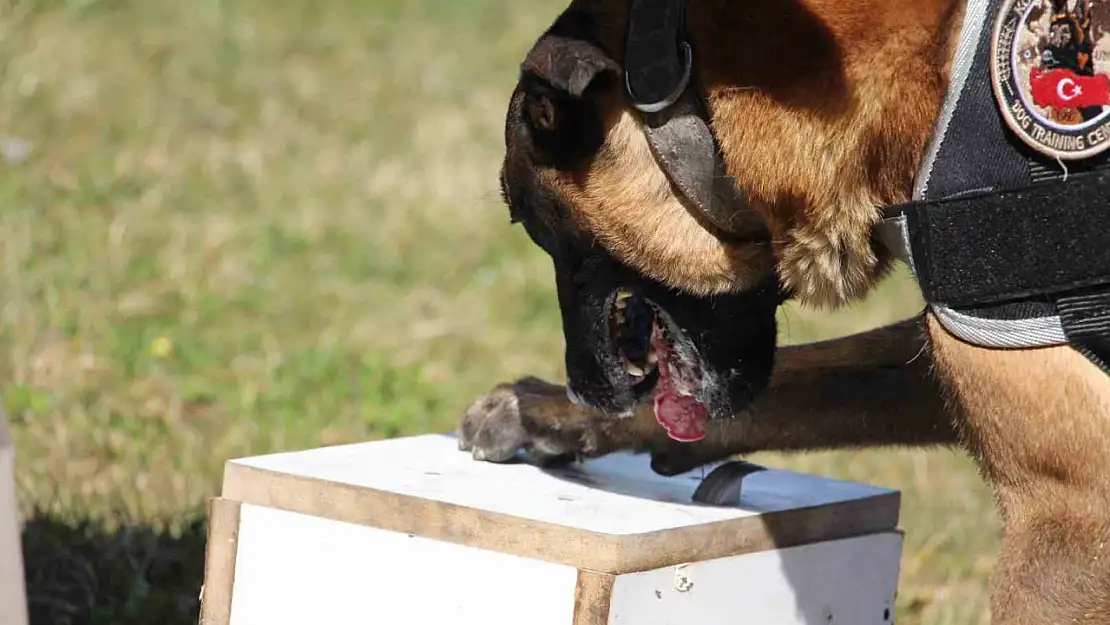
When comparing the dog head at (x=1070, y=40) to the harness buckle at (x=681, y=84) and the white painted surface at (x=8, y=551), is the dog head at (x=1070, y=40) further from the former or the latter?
the white painted surface at (x=8, y=551)

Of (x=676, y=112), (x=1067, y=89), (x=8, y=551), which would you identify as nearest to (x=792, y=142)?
(x=676, y=112)

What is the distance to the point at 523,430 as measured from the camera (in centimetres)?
269

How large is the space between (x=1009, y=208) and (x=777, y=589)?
78cm

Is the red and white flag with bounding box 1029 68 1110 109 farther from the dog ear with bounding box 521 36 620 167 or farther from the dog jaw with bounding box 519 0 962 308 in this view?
the dog ear with bounding box 521 36 620 167

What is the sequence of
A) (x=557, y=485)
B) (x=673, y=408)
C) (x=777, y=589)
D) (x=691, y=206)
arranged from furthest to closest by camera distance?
1. (x=673, y=408)
2. (x=557, y=485)
3. (x=777, y=589)
4. (x=691, y=206)

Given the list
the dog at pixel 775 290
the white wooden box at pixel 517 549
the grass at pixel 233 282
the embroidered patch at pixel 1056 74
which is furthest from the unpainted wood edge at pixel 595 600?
the grass at pixel 233 282

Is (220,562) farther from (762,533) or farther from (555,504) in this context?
(762,533)

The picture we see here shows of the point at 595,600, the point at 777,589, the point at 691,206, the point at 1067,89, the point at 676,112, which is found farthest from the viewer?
the point at 777,589

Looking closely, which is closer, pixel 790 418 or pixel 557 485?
pixel 557 485

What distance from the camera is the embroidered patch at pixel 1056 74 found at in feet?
5.99

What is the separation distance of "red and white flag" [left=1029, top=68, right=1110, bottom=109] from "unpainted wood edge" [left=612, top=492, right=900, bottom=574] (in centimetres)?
80

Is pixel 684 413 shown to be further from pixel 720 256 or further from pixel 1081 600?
pixel 1081 600

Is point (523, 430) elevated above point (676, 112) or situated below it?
below

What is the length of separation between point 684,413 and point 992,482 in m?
0.72
